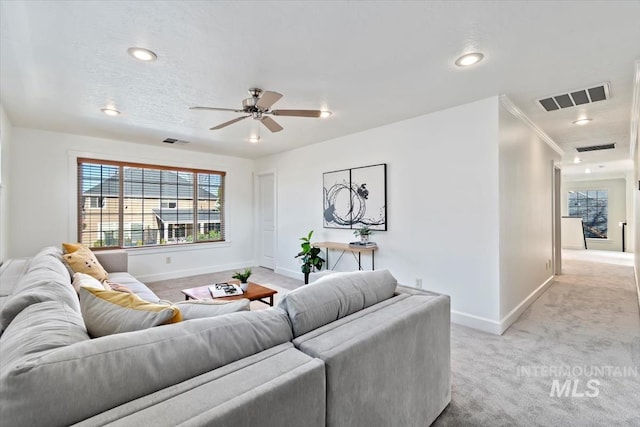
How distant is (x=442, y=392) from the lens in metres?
1.82

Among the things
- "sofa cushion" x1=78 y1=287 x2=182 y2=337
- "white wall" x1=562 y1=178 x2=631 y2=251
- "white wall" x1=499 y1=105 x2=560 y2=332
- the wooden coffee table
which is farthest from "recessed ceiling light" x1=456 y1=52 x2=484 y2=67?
"white wall" x1=562 y1=178 x2=631 y2=251

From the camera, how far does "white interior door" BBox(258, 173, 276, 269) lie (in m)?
6.26

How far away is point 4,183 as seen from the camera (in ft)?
11.5

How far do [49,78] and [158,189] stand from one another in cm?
302

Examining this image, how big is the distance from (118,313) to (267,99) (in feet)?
6.10

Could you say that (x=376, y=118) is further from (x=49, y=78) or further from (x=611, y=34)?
(x=49, y=78)

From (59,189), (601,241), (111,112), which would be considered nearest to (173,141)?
(111,112)

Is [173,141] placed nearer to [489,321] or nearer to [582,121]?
[489,321]

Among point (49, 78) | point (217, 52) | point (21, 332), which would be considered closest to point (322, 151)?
point (217, 52)

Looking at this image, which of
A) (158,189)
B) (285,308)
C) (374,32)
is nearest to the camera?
(285,308)

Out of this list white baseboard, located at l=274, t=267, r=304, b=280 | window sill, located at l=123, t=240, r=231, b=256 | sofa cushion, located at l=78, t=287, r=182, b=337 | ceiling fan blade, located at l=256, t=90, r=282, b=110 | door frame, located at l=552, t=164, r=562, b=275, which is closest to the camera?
sofa cushion, located at l=78, t=287, r=182, b=337

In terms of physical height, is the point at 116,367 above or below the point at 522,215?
below

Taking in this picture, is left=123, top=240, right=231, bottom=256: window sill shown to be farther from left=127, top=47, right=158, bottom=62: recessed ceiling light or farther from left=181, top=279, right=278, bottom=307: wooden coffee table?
left=127, top=47, right=158, bottom=62: recessed ceiling light

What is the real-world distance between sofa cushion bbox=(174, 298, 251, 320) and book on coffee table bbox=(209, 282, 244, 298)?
5.63 feet
